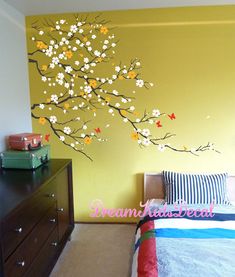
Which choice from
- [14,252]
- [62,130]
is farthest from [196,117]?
[14,252]

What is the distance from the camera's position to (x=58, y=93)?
2709mm

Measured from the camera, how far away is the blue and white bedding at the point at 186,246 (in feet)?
4.78

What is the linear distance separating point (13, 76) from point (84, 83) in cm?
68

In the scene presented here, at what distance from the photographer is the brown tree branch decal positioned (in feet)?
8.59

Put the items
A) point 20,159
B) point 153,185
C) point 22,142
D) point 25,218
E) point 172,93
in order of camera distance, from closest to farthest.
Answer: point 25,218, point 20,159, point 22,142, point 172,93, point 153,185

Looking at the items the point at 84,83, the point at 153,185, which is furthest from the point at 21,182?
the point at 153,185

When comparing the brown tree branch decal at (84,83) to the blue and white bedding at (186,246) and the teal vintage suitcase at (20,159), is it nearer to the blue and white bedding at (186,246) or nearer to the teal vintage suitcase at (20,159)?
the teal vintage suitcase at (20,159)

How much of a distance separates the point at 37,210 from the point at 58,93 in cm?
137

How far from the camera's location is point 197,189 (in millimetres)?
2412

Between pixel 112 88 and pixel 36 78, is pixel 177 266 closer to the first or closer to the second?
pixel 112 88

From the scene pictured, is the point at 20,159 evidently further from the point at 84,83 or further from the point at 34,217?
the point at 84,83

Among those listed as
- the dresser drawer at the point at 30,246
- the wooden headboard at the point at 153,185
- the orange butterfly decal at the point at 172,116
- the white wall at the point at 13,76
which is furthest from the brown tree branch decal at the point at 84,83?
the dresser drawer at the point at 30,246

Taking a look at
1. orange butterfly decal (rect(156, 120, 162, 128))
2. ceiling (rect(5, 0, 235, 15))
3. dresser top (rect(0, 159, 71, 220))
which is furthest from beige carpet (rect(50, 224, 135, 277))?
ceiling (rect(5, 0, 235, 15))

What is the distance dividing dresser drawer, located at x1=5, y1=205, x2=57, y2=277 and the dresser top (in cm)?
26
